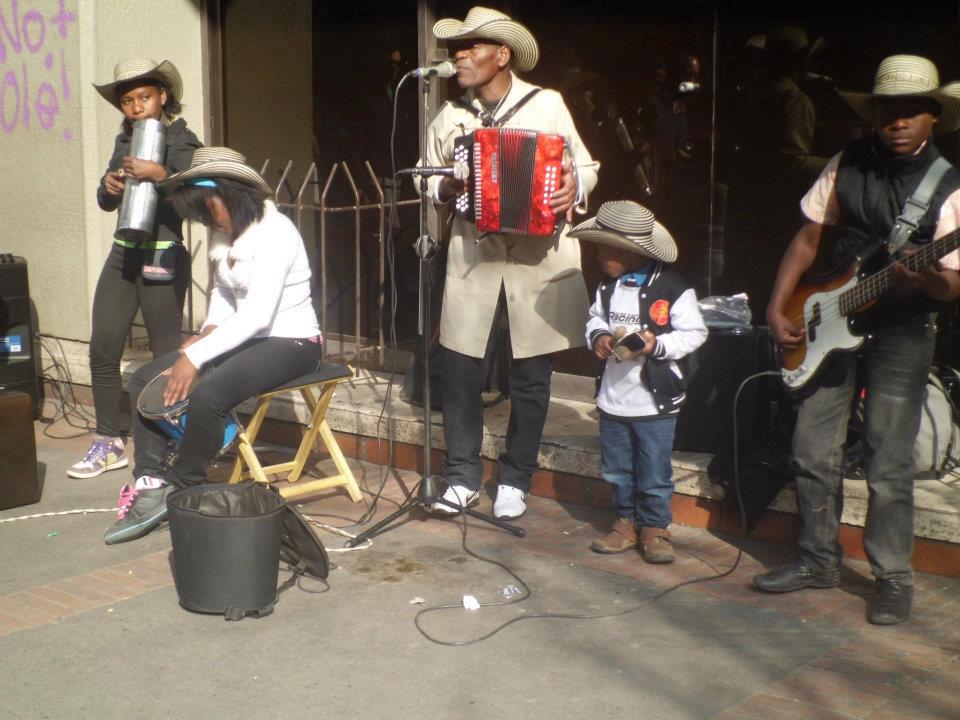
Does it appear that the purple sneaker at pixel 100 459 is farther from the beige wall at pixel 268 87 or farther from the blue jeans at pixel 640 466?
the blue jeans at pixel 640 466

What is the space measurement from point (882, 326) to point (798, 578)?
104 cm

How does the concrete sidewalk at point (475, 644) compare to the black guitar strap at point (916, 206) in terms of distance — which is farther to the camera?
the black guitar strap at point (916, 206)

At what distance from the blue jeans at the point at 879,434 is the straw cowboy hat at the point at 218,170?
8.56ft

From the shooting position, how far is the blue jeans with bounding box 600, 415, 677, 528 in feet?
16.4

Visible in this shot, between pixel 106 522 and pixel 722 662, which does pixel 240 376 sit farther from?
pixel 722 662

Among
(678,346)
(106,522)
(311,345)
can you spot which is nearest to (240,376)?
(311,345)

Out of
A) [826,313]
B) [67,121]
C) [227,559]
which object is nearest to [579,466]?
[826,313]

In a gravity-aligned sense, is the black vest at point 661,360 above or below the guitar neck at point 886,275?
below

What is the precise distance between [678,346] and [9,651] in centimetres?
273

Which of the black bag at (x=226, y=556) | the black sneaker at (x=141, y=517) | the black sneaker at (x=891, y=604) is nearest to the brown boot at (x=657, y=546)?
the black sneaker at (x=891, y=604)

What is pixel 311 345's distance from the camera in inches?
219

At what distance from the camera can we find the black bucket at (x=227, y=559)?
434 centimetres

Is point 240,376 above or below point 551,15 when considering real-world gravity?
below

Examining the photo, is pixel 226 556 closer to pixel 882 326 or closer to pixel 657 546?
pixel 657 546
